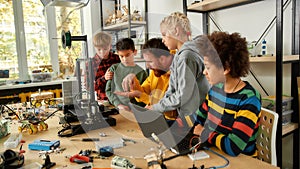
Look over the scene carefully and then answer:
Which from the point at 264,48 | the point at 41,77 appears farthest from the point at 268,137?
the point at 41,77

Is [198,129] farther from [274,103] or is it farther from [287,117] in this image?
[287,117]

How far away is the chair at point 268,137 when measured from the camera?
1095 millimetres

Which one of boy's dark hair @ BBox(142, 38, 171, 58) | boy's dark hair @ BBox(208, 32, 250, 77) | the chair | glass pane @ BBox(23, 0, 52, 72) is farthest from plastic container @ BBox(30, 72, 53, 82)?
the chair

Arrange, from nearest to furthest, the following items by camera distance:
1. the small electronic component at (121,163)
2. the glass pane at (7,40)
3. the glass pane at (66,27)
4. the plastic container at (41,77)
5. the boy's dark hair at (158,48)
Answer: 1. the small electronic component at (121,163)
2. the boy's dark hair at (158,48)
3. the glass pane at (7,40)
4. the plastic container at (41,77)
5. the glass pane at (66,27)

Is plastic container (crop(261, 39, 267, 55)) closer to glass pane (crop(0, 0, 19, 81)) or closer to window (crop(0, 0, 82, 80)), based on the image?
window (crop(0, 0, 82, 80))

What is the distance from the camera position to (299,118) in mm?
1792

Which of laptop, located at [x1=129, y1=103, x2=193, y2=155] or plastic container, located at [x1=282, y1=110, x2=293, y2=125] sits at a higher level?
laptop, located at [x1=129, y1=103, x2=193, y2=155]

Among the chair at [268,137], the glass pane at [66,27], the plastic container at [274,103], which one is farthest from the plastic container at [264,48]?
the glass pane at [66,27]

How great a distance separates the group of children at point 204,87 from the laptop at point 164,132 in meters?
0.09

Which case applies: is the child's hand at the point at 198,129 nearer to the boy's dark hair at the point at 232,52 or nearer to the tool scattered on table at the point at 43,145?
the boy's dark hair at the point at 232,52

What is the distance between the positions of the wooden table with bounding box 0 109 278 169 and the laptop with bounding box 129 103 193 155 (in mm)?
32

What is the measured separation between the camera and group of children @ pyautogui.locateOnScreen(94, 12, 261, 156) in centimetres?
96

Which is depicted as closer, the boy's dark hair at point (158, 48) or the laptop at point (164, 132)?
the laptop at point (164, 132)

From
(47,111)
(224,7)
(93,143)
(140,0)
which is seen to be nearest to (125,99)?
(47,111)
